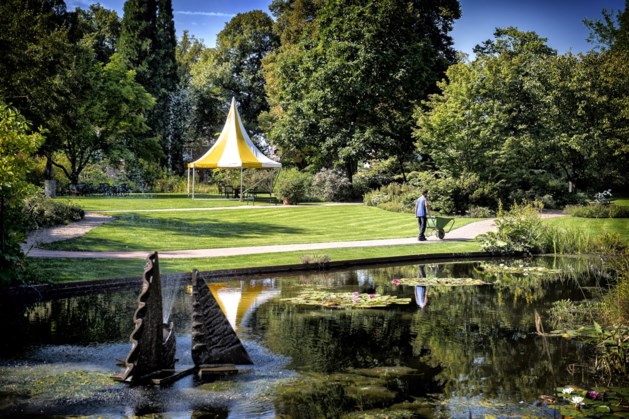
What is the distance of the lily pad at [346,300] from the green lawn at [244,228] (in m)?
7.98

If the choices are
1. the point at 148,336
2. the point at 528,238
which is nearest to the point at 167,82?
the point at 528,238

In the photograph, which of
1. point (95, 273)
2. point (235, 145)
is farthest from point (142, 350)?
point (235, 145)

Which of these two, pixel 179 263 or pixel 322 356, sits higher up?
pixel 179 263

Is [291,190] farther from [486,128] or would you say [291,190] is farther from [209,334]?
[209,334]

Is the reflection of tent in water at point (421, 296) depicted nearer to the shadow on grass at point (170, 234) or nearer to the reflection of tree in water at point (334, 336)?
the reflection of tree in water at point (334, 336)

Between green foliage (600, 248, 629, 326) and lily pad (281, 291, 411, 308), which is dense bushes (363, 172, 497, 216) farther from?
green foliage (600, 248, 629, 326)

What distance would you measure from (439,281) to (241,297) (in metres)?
5.03

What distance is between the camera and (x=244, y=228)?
27203 mm

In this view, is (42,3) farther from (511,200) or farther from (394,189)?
(511,200)

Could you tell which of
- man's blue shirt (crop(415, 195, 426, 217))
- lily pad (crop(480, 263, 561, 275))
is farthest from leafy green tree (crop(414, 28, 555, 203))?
lily pad (crop(480, 263, 561, 275))

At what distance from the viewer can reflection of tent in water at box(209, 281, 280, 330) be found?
38.3 ft

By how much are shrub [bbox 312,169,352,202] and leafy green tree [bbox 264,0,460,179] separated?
1301 millimetres

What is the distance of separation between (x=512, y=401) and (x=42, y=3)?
23817mm

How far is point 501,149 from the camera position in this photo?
116ft
